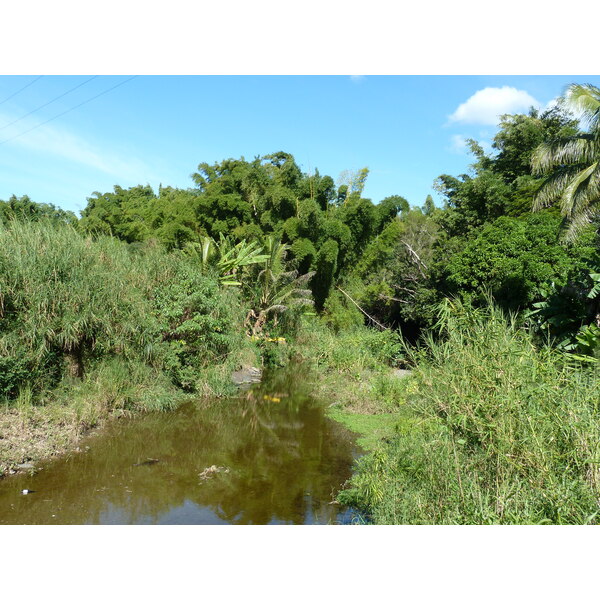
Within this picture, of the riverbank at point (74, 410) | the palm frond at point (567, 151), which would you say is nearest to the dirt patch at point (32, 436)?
the riverbank at point (74, 410)

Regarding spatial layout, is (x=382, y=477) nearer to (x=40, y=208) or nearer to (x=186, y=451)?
(x=186, y=451)

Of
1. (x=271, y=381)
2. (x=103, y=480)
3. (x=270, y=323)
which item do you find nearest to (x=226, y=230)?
(x=270, y=323)

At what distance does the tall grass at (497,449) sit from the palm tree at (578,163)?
4.57m

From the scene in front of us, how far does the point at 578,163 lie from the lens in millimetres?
9391

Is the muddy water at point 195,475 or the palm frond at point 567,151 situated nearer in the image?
the muddy water at point 195,475

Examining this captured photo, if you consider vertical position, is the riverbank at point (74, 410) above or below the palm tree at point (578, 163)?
below

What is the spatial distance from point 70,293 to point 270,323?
29.1 ft

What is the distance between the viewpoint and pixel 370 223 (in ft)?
69.3

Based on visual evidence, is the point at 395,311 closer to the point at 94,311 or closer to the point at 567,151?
the point at 567,151

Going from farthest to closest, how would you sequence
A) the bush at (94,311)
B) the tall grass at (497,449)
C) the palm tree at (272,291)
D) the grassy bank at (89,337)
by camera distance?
the palm tree at (272,291)
the bush at (94,311)
the grassy bank at (89,337)
the tall grass at (497,449)

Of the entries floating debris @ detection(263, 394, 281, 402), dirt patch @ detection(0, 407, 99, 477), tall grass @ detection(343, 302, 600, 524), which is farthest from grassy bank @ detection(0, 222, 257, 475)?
tall grass @ detection(343, 302, 600, 524)

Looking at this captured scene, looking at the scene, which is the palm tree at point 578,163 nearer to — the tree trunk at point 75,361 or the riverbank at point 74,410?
the riverbank at point 74,410

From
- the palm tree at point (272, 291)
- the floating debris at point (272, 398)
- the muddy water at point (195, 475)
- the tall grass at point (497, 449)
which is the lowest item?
the muddy water at point (195, 475)

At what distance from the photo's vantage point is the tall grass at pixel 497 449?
379 centimetres
